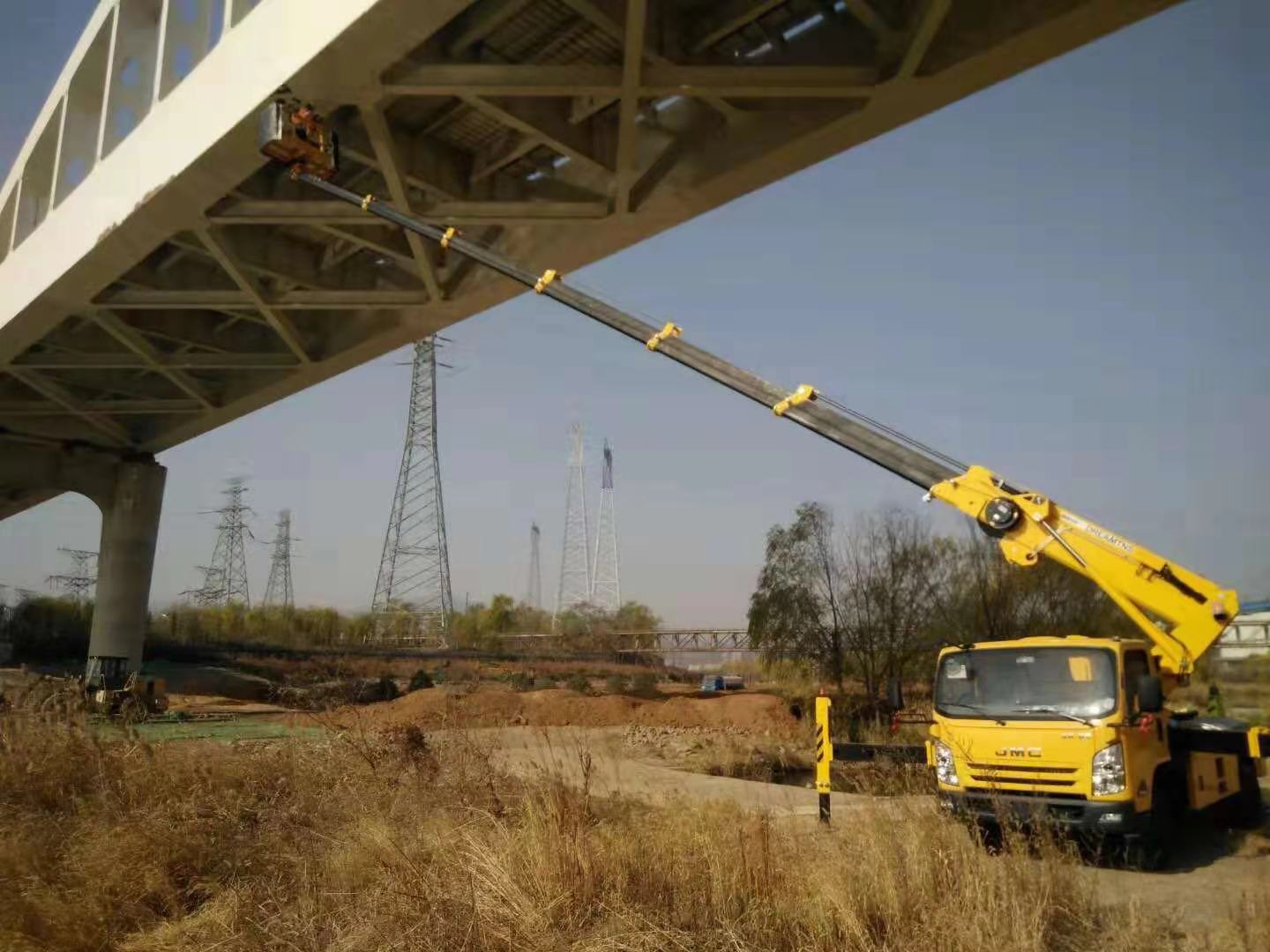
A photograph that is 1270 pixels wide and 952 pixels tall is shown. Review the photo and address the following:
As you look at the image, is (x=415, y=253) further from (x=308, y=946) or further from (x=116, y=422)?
(x=116, y=422)

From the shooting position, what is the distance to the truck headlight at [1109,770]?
686cm

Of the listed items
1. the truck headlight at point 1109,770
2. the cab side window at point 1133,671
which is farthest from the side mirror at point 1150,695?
the truck headlight at point 1109,770

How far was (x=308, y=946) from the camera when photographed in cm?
461

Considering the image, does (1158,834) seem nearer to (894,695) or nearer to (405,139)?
(894,695)

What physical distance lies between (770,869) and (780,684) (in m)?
21.9

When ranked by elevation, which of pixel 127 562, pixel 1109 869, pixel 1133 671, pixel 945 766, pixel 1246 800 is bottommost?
pixel 1109 869

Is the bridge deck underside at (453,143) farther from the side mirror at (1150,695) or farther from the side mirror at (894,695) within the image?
the side mirror at (894,695)

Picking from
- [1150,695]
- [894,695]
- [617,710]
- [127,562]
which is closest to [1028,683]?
[1150,695]

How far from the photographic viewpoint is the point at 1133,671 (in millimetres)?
7516

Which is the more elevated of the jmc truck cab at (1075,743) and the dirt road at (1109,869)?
the jmc truck cab at (1075,743)

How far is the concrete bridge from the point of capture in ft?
33.4

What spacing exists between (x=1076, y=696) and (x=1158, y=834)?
125 cm

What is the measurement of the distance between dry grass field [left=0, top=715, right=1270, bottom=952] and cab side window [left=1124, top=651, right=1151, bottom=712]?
172 centimetres

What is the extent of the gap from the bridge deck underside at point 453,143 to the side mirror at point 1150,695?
263 inches
